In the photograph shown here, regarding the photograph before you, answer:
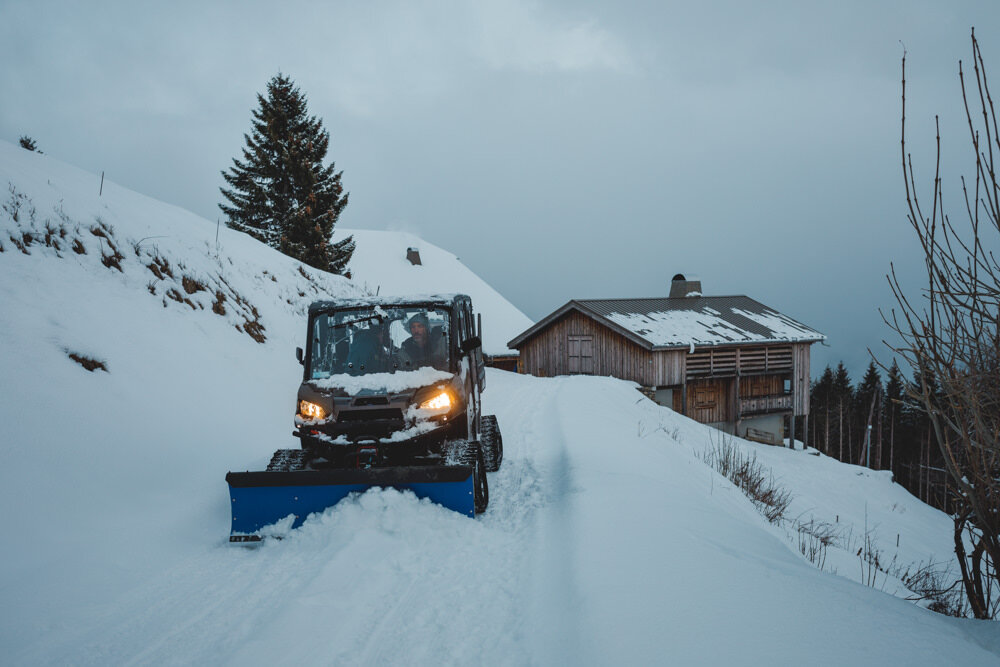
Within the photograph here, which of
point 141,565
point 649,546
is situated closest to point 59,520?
point 141,565

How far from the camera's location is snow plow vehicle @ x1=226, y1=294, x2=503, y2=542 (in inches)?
181

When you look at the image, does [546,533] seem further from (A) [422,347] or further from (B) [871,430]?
(B) [871,430]

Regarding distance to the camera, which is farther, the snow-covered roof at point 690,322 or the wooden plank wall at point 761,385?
the wooden plank wall at point 761,385

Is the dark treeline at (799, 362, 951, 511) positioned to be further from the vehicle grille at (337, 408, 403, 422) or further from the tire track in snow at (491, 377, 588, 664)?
the vehicle grille at (337, 408, 403, 422)

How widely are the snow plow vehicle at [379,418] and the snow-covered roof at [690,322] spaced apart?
18393mm

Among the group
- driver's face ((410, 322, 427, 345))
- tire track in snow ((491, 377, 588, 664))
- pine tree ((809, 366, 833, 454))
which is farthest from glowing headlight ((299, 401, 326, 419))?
pine tree ((809, 366, 833, 454))

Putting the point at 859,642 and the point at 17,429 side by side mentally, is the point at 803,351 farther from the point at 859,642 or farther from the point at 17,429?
the point at 17,429

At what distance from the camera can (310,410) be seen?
17.4 ft

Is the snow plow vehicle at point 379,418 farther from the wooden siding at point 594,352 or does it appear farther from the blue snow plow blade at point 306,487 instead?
the wooden siding at point 594,352

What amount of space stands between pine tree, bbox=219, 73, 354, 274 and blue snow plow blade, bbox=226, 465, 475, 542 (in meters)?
22.6

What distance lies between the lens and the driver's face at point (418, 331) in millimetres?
5810

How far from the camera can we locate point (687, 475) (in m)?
6.91

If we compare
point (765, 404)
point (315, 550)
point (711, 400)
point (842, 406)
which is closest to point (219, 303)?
point (315, 550)

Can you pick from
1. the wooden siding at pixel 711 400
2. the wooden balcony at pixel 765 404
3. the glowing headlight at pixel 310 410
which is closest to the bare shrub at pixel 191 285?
the glowing headlight at pixel 310 410
